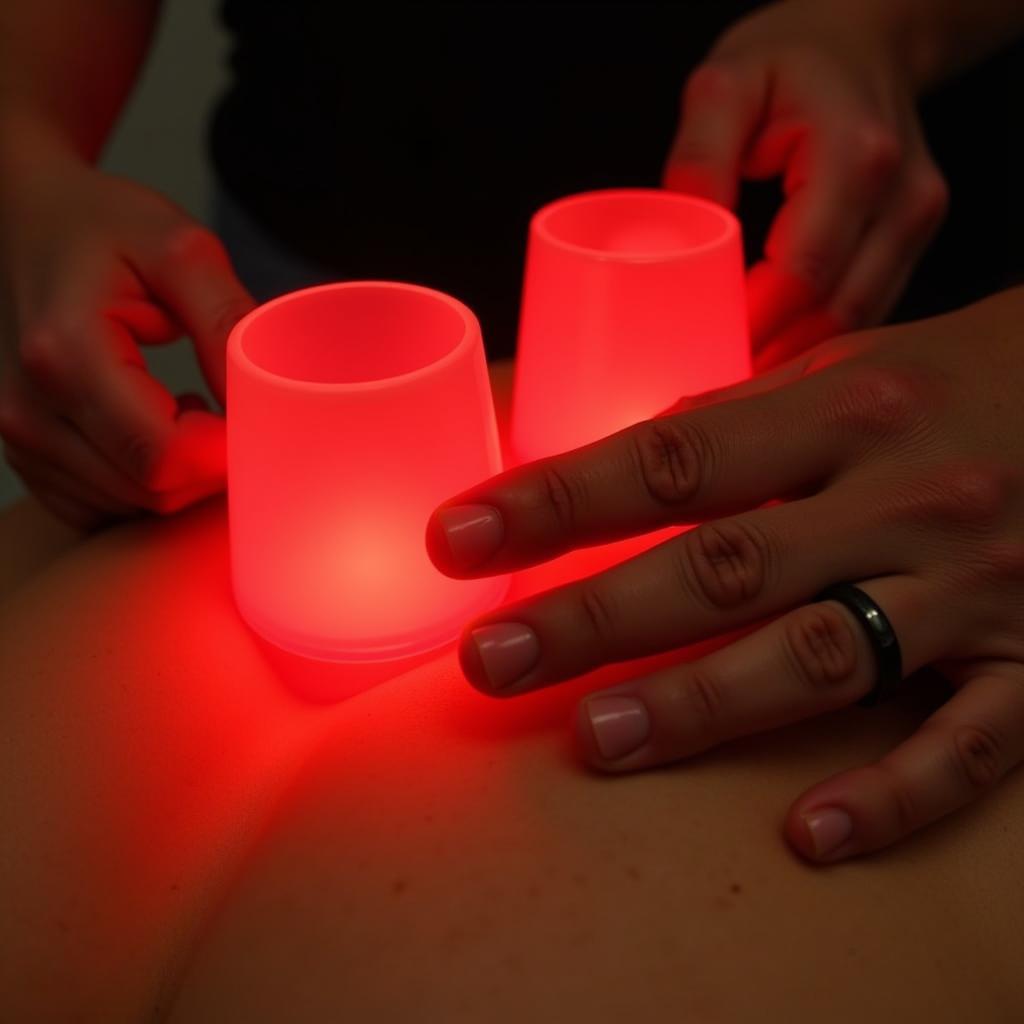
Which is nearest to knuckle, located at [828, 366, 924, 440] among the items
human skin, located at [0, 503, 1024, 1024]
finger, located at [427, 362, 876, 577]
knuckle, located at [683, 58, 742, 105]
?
finger, located at [427, 362, 876, 577]

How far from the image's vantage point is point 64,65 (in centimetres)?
120

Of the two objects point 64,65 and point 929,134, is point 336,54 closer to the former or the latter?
A: point 64,65

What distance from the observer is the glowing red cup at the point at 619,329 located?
89 cm

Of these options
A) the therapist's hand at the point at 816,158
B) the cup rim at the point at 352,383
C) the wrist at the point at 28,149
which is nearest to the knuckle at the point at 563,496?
the cup rim at the point at 352,383

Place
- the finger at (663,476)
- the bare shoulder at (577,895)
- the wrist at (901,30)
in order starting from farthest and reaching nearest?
the wrist at (901,30), the finger at (663,476), the bare shoulder at (577,895)

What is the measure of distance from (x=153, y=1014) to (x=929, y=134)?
135cm

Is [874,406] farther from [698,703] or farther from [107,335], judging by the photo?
[107,335]

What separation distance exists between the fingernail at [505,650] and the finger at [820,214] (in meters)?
0.53

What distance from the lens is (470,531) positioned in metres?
0.70

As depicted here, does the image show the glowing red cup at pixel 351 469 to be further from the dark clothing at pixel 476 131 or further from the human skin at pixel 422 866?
the dark clothing at pixel 476 131

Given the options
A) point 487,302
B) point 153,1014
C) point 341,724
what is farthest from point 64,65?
point 153,1014

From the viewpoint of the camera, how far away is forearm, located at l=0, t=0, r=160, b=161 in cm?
112

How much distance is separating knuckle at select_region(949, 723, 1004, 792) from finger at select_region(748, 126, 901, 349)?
513 mm

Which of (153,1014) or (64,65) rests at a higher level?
(64,65)
